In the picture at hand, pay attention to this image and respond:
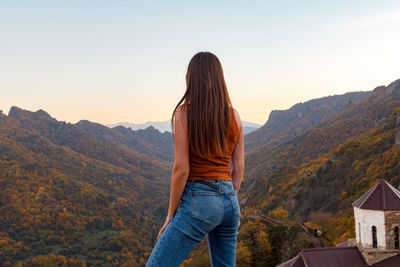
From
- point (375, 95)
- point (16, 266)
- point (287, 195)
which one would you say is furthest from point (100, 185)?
point (375, 95)

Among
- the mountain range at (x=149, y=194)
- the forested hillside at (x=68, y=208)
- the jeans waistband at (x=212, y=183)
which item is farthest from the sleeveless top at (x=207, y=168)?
the forested hillside at (x=68, y=208)

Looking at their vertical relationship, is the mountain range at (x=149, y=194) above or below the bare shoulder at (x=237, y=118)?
below

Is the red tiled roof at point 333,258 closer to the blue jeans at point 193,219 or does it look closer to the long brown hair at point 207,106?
the blue jeans at point 193,219

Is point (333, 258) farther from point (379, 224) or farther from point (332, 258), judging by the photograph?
point (379, 224)

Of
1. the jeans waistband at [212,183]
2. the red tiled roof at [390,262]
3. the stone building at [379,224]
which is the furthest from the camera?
the stone building at [379,224]

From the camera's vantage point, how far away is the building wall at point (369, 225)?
19656mm

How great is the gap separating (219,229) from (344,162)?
273ft

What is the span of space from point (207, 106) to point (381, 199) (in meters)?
20.1

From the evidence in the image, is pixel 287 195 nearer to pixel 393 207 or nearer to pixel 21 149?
pixel 393 207

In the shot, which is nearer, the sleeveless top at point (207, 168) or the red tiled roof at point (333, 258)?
the sleeveless top at point (207, 168)

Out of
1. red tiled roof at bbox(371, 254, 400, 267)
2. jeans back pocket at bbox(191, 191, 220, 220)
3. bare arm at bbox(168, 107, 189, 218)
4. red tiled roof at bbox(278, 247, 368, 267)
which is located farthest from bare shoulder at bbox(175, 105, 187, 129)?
red tiled roof at bbox(371, 254, 400, 267)

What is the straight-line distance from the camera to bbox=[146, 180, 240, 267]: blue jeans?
A: 3.02 meters

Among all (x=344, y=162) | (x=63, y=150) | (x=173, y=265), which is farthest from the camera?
(x=63, y=150)

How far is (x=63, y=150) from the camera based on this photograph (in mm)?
186625
